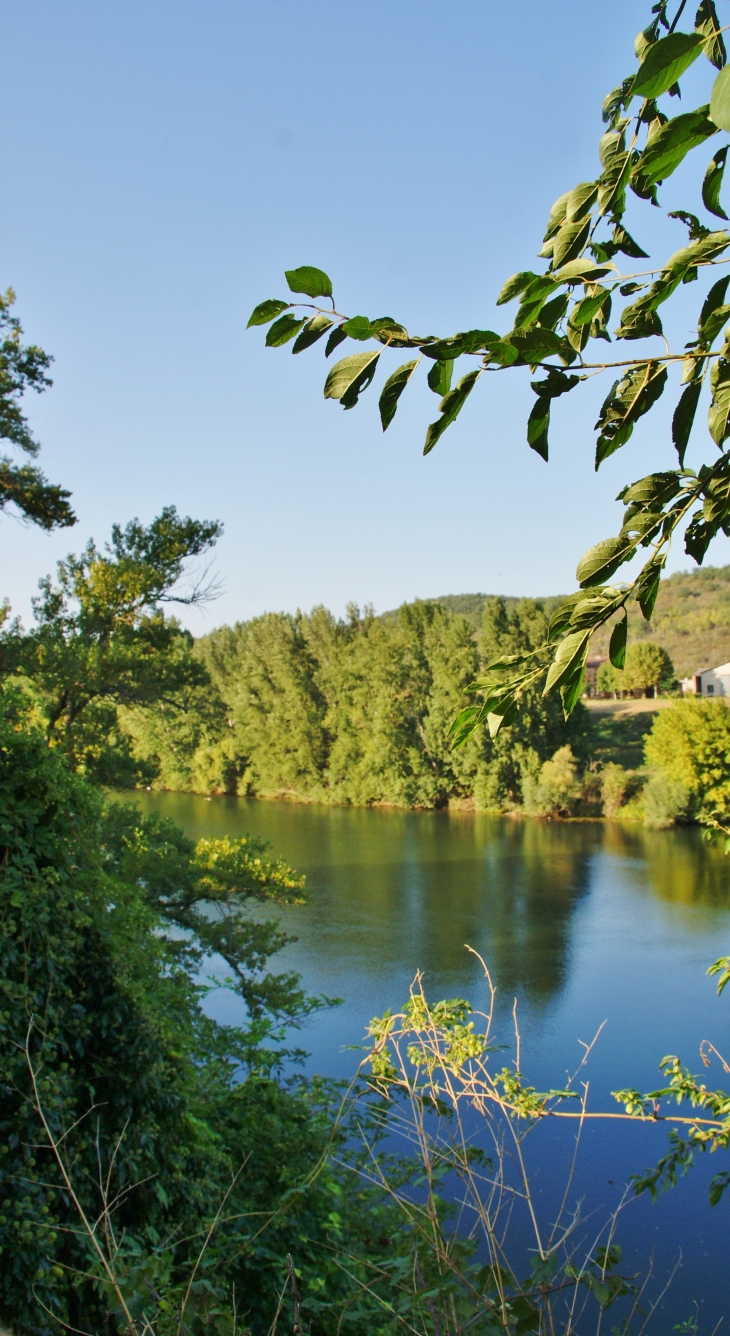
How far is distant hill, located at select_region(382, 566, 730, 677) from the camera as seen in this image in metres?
45.3

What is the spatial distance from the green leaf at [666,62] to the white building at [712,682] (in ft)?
115

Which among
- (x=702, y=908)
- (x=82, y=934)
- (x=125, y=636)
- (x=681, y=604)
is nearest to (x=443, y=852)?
(x=702, y=908)

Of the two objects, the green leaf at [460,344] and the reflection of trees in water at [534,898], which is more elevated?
the green leaf at [460,344]

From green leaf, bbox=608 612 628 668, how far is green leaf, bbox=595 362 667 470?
0.19 metres

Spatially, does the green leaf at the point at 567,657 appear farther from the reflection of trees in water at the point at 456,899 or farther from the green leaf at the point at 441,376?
the reflection of trees in water at the point at 456,899

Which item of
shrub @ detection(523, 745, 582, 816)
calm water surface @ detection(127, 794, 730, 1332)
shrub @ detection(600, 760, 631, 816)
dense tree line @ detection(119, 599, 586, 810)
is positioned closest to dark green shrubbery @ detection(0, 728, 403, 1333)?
calm water surface @ detection(127, 794, 730, 1332)

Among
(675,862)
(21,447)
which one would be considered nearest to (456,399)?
(21,447)

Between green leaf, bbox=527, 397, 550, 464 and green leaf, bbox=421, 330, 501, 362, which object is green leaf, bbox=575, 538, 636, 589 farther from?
green leaf, bbox=421, 330, 501, 362

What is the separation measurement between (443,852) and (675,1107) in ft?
42.4

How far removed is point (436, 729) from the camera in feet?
92.7

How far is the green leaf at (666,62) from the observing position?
53 centimetres

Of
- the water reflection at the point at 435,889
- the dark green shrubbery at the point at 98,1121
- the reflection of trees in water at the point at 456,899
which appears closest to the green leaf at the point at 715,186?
the dark green shrubbery at the point at 98,1121

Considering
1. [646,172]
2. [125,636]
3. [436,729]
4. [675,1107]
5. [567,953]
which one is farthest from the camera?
[436,729]

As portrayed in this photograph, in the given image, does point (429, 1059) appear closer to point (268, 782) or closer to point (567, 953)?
point (567, 953)
